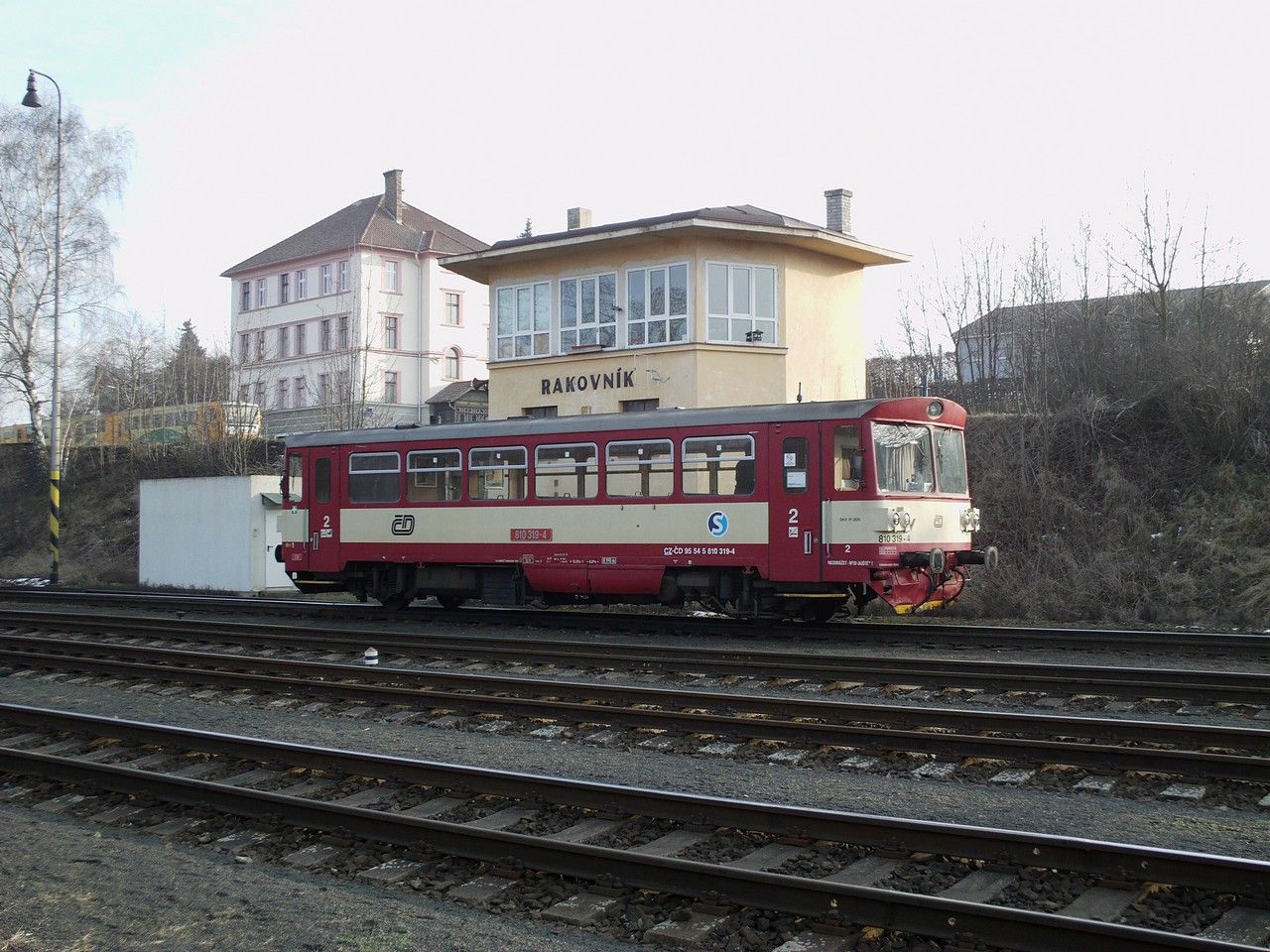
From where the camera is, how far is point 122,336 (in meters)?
41.5

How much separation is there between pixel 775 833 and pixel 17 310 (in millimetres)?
38742

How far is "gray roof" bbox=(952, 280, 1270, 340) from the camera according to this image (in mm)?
23547

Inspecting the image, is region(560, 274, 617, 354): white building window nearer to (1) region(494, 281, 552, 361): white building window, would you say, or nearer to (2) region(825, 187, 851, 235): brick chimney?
(1) region(494, 281, 552, 361): white building window

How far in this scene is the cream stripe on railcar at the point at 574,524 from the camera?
611 inches

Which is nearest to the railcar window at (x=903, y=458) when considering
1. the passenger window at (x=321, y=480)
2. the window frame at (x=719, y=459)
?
the window frame at (x=719, y=459)

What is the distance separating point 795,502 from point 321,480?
27.8 feet

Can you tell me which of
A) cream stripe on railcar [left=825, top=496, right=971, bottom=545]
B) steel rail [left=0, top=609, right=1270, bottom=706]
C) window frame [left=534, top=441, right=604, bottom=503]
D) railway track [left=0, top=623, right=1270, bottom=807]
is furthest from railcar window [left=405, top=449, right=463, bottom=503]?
cream stripe on railcar [left=825, top=496, right=971, bottom=545]

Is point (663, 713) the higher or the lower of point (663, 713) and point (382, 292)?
the lower

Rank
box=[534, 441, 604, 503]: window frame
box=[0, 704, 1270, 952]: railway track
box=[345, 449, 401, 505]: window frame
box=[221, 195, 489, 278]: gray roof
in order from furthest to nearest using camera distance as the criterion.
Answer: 1. box=[221, 195, 489, 278]: gray roof
2. box=[345, 449, 401, 505]: window frame
3. box=[534, 441, 604, 503]: window frame
4. box=[0, 704, 1270, 952]: railway track

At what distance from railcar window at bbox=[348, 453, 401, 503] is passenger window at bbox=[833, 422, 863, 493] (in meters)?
7.27

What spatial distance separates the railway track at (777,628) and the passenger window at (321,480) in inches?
77.7

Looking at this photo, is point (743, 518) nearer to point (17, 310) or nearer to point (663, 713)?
point (663, 713)

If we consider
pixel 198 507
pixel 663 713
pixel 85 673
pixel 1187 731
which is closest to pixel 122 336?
pixel 198 507

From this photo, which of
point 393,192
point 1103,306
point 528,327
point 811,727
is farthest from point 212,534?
point 393,192
